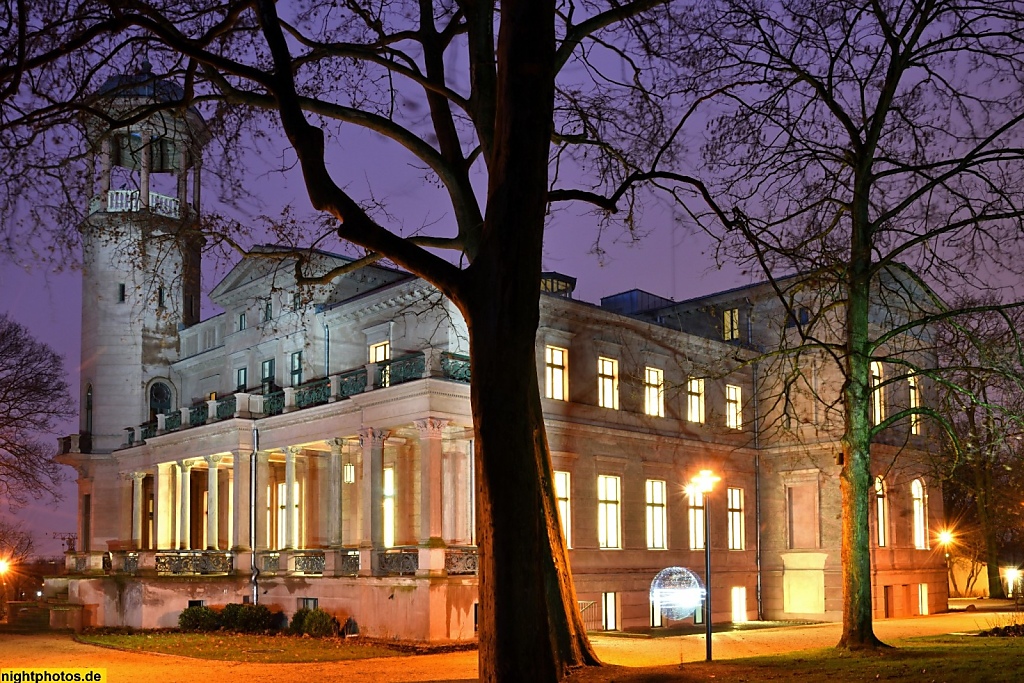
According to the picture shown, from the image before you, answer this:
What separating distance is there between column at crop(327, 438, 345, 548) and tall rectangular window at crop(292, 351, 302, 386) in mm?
4351

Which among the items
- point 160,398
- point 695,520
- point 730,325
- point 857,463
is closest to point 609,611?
point 695,520

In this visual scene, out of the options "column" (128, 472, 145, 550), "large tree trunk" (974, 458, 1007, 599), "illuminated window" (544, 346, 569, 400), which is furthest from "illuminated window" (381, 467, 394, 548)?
"large tree trunk" (974, 458, 1007, 599)

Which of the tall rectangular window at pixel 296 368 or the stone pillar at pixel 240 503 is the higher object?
the tall rectangular window at pixel 296 368

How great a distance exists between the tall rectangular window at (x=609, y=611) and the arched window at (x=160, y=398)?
2203cm

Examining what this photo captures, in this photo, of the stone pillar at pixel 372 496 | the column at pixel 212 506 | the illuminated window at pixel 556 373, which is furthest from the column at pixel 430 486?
the column at pixel 212 506

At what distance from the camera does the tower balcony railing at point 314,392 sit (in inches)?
1120

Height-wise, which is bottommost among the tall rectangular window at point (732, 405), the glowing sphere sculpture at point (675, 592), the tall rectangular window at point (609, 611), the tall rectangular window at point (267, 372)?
the tall rectangular window at point (609, 611)

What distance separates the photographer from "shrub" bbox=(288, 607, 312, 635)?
29.9m

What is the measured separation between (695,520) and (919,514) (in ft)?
35.8

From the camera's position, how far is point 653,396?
3666 cm

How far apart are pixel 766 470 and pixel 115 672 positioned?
26.7m

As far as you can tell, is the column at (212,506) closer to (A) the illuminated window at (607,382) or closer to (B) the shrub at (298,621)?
(B) the shrub at (298,621)

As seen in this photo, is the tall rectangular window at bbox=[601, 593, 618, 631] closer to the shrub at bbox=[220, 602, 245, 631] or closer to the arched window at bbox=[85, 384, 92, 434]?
the shrub at bbox=[220, 602, 245, 631]

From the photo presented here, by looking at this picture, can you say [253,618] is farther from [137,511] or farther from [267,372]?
[137,511]
